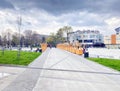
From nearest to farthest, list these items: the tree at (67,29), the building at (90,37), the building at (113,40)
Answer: the tree at (67,29), the building at (113,40), the building at (90,37)

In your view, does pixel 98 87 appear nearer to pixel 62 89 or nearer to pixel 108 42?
pixel 62 89

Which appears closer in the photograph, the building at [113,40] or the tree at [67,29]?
the tree at [67,29]

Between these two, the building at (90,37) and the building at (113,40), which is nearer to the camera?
the building at (113,40)

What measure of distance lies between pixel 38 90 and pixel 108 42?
10519 centimetres

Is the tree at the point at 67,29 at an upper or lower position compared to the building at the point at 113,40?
upper

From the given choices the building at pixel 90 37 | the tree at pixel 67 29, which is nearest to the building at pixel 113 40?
the building at pixel 90 37

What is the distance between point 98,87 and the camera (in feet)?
27.6

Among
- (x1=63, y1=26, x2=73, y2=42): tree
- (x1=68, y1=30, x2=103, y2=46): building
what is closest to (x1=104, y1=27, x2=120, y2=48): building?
(x1=68, y1=30, x2=103, y2=46): building

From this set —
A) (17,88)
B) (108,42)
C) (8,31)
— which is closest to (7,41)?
(8,31)

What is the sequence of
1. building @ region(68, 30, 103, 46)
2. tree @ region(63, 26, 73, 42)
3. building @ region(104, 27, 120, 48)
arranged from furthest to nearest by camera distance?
1. building @ region(68, 30, 103, 46)
2. building @ region(104, 27, 120, 48)
3. tree @ region(63, 26, 73, 42)

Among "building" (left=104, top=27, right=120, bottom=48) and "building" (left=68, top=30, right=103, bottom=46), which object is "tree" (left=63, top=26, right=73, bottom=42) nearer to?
"building" (left=104, top=27, right=120, bottom=48)

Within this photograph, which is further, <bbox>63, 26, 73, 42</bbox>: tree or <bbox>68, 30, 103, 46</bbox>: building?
<bbox>68, 30, 103, 46</bbox>: building

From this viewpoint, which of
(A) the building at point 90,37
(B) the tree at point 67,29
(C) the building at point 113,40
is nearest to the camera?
(B) the tree at point 67,29

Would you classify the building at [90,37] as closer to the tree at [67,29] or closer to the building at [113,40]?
the building at [113,40]
